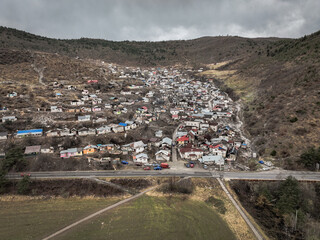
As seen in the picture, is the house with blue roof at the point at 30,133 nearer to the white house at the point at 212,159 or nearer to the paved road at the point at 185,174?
the paved road at the point at 185,174

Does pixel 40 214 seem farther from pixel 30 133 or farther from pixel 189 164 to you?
pixel 189 164

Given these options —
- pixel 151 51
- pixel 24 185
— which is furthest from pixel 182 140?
pixel 151 51

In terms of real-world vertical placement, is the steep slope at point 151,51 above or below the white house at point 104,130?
above

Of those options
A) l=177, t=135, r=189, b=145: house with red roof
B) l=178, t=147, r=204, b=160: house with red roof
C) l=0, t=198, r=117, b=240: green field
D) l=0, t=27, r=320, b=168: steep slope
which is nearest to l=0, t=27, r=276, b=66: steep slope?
l=0, t=27, r=320, b=168: steep slope

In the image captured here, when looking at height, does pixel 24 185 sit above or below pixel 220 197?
above

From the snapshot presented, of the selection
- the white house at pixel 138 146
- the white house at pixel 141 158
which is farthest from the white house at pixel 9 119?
the white house at pixel 141 158
